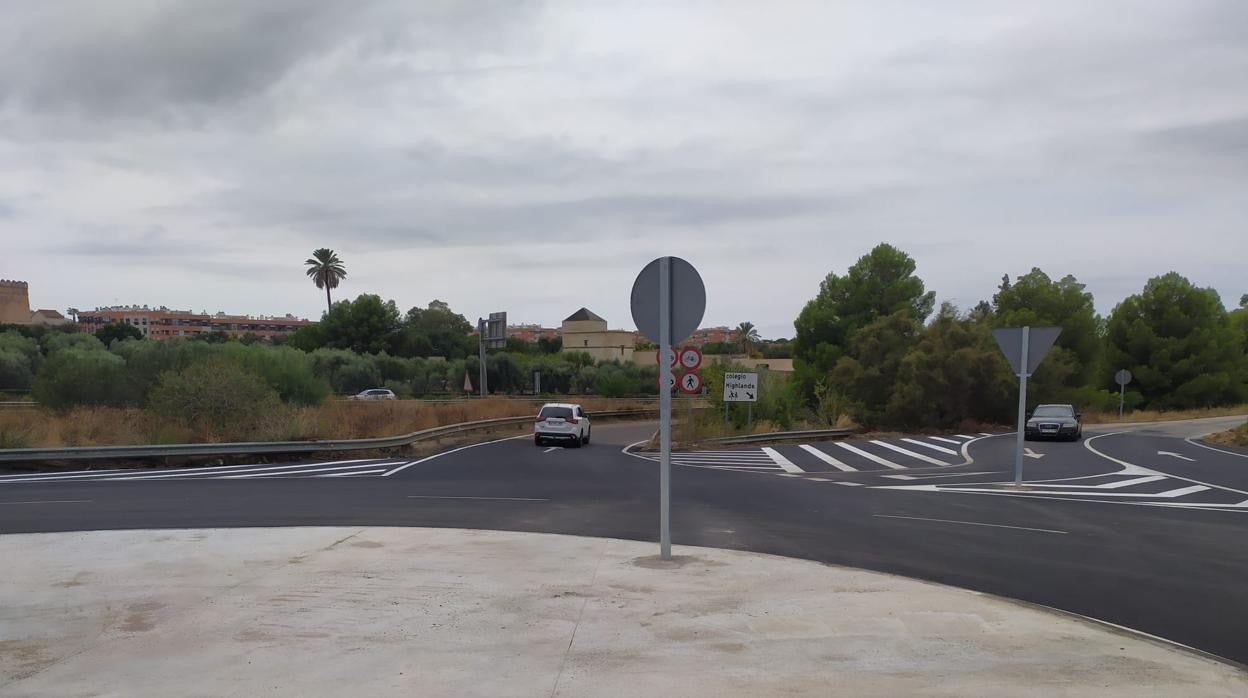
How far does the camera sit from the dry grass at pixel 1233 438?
3211 centimetres

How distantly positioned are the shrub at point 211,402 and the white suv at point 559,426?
9.56 m

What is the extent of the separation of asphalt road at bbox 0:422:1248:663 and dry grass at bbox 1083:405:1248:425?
30.3 m

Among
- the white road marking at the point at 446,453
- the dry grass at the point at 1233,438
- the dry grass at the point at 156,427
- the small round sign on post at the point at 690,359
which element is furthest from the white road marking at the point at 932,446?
the dry grass at the point at 156,427

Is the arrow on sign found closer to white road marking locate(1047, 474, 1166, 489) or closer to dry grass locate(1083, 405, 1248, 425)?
white road marking locate(1047, 474, 1166, 489)

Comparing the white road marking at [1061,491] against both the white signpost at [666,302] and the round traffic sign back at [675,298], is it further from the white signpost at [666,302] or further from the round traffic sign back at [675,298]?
the round traffic sign back at [675,298]

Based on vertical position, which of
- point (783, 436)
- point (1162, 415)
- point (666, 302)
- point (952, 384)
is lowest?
point (1162, 415)

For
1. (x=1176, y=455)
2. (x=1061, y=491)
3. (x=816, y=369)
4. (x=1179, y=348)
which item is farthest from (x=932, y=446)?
(x=1179, y=348)

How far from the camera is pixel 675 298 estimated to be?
9016 mm

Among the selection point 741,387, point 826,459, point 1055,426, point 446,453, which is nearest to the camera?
point 826,459

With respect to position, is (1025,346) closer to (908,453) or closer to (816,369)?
(908,453)

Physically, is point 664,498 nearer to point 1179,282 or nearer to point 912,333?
point 912,333

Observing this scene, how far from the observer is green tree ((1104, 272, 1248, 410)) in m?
65.6

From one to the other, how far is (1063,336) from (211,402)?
54.6m

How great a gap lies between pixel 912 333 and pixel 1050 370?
7844 millimetres
